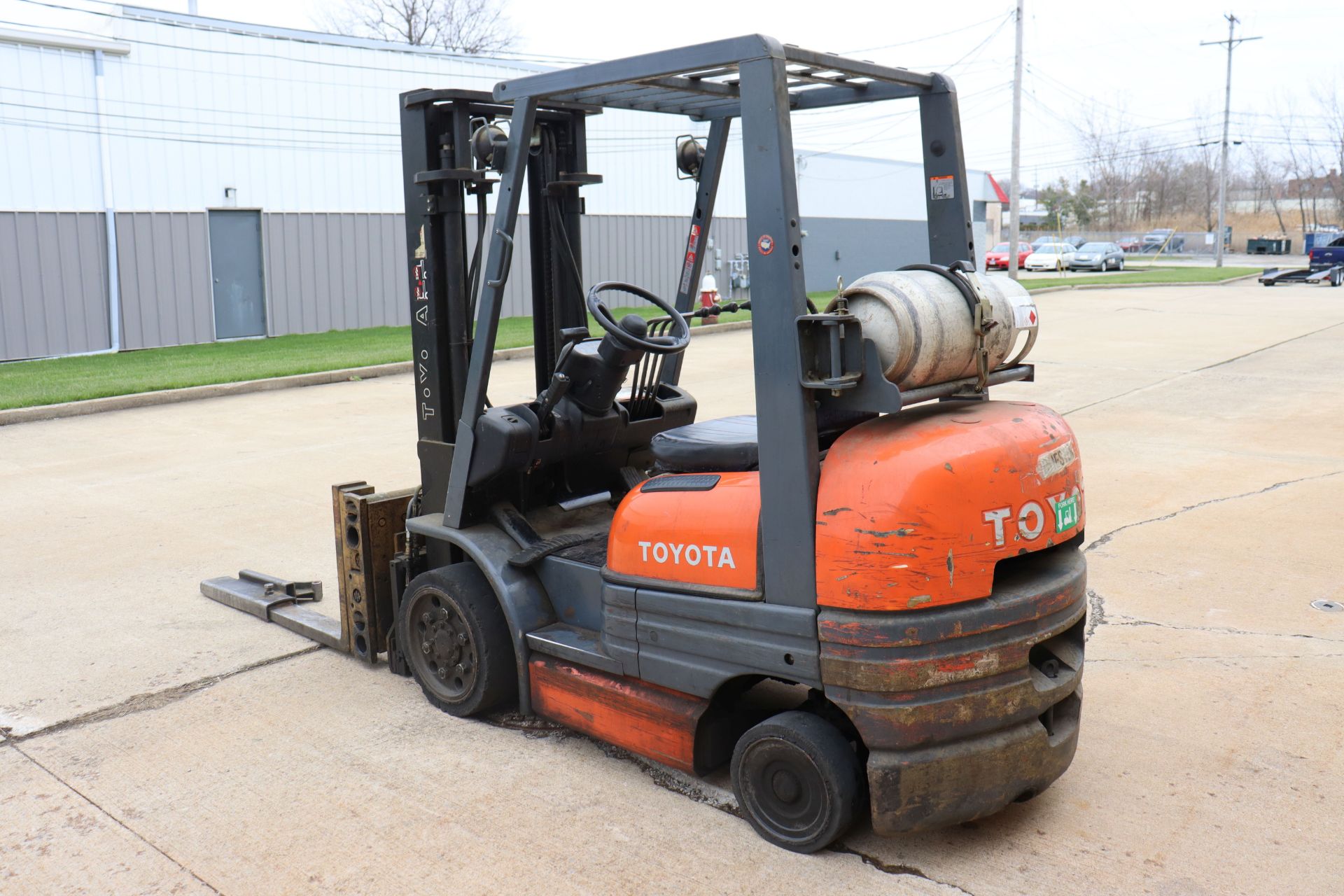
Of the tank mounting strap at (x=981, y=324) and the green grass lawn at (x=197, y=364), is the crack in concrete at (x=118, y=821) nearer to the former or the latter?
the tank mounting strap at (x=981, y=324)

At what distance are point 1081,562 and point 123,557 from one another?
584 centimetres

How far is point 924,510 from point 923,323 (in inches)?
20.8

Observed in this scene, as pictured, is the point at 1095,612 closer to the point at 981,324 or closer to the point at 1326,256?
the point at 981,324

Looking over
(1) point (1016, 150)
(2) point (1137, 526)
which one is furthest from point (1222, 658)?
(1) point (1016, 150)

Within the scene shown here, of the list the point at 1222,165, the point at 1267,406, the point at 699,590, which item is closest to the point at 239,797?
the point at 699,590

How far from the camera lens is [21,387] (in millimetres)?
14219

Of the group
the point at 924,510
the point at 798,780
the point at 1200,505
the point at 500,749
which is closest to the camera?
the point at 924,510

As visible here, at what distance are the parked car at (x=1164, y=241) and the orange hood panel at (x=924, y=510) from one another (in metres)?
66.3

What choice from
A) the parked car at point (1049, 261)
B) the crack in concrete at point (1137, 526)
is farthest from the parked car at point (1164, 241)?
the crack in concrete at point (1137, 526)

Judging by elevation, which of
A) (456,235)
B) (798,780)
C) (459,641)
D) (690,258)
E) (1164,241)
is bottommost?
(798,780)

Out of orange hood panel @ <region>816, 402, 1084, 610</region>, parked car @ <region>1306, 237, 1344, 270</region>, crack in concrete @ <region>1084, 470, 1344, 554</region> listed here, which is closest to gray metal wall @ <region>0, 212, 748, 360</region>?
crack in concrete @ <region>1084, 470, 1344, 554</region>

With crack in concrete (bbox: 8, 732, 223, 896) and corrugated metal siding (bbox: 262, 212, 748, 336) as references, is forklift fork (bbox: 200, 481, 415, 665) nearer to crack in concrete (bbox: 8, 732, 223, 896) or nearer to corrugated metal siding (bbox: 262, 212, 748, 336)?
crack in concrete (bbox: 8, 732, 223, 896)

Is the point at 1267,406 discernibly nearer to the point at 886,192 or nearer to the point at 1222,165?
the point at 886,192

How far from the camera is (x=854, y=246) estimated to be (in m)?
38.9
